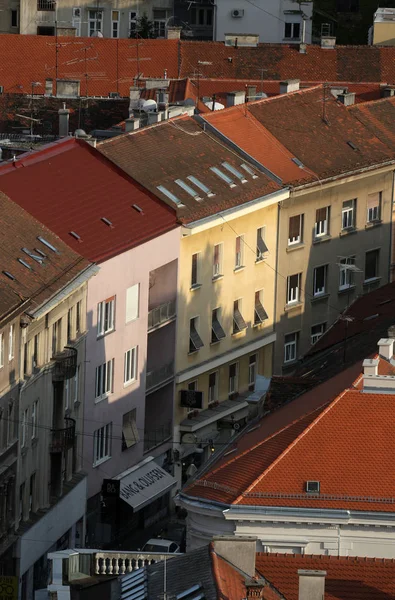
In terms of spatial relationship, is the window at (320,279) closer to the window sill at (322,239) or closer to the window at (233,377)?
the window sill at (322,239)

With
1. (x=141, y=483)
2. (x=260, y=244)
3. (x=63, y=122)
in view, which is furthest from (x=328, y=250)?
(x=141, y=483)

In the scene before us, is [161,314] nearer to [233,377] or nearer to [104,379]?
[104,379]

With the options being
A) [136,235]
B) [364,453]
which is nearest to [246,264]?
[136,235]

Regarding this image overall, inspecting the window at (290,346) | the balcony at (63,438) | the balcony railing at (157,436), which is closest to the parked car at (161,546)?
the balcony at (63,438)

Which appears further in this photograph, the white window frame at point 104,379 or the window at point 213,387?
the window at point 213,387

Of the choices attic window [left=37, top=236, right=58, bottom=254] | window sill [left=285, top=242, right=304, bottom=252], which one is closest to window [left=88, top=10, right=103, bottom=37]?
window sill [left=285, top=242, right=304, bottom=252]

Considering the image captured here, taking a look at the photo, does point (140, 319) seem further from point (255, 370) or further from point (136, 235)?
point (255, 370)
